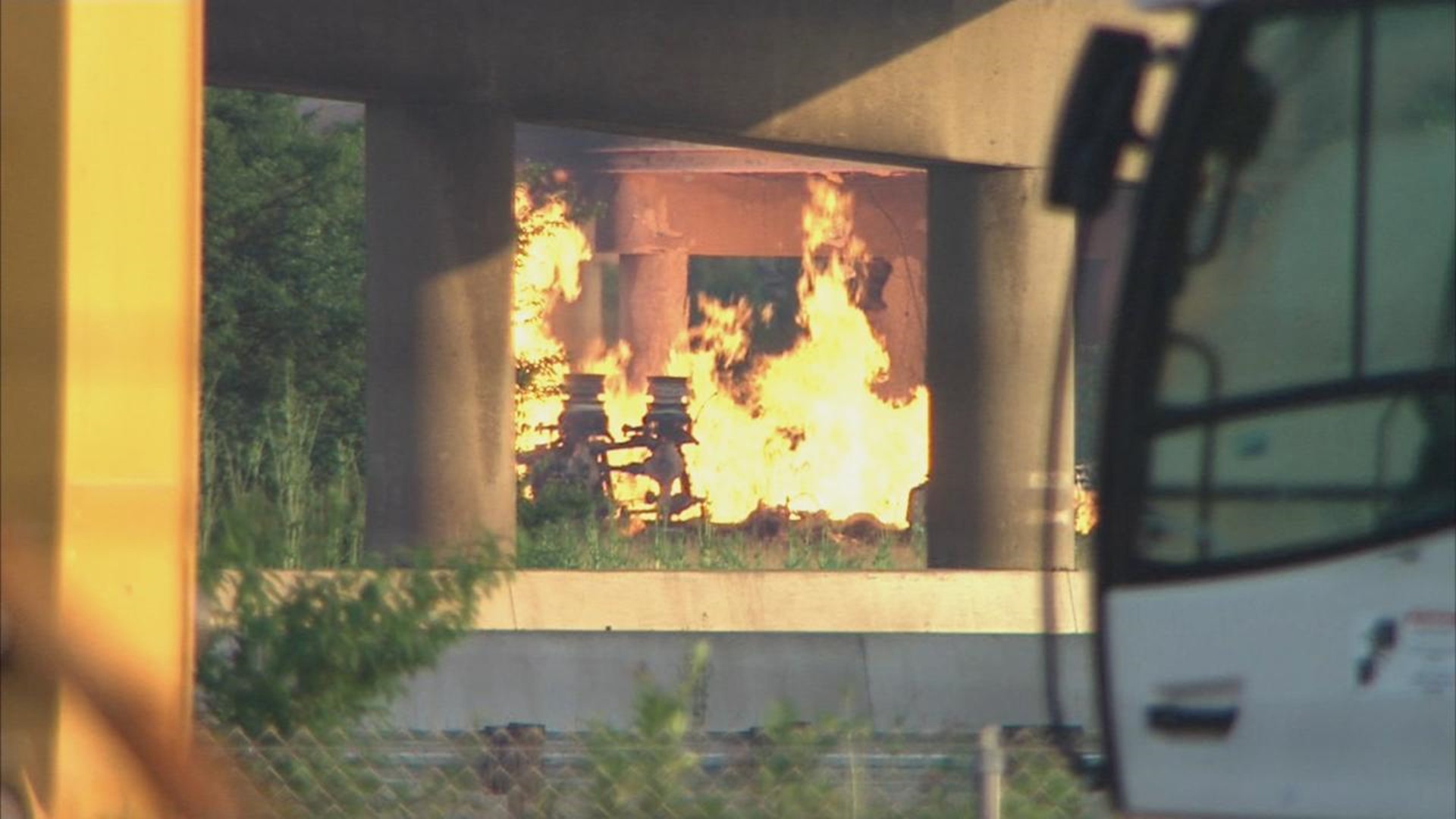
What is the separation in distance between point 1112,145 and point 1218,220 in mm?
324

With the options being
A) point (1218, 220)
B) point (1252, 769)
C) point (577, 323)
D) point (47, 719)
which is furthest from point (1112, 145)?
point (577, 323)

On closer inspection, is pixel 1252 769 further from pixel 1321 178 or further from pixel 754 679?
pixel 754 679

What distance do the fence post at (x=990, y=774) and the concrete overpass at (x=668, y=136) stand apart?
10666 mm

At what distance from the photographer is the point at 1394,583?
18.2ft

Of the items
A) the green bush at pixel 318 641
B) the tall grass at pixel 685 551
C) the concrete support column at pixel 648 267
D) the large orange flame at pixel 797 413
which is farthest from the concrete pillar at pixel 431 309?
the concrete support column at pixel 648 267

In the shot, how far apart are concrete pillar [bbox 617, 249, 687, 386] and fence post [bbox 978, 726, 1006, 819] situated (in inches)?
1411

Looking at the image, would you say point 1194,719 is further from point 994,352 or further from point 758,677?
point 994,352

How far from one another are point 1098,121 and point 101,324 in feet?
10.4

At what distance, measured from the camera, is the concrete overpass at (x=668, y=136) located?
18688 mm

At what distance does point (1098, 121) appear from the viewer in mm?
5750

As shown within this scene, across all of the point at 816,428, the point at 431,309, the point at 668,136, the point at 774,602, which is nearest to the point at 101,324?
the point at 774,602

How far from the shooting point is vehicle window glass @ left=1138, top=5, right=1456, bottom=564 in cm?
556

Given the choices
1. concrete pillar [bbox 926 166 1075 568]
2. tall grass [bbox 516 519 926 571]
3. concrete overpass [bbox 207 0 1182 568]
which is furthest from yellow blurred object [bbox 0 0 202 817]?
concrete pillar [bbox 926 166 1075 568]

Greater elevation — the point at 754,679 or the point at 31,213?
the point at 31,213
